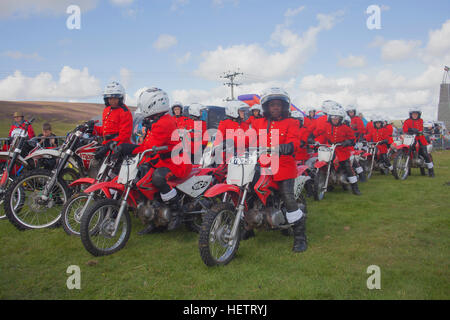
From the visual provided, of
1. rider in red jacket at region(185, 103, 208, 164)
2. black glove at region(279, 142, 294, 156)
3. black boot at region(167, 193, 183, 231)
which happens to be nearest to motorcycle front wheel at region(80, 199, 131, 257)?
black boot at region(167, 193, 183, 231)

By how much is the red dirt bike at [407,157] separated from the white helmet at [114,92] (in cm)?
873

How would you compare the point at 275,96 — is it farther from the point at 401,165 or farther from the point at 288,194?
the point at 401,165

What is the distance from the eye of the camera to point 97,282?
3.77 metres

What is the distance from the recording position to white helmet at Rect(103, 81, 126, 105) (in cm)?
565

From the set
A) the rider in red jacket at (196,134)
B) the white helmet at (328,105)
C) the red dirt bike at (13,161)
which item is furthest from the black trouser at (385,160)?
the red dirt bike at (13,161)

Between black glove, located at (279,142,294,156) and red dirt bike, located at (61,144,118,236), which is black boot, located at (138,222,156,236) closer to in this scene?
red dirt bike, located at (61,144,118,236)

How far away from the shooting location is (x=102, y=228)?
4.32 meters

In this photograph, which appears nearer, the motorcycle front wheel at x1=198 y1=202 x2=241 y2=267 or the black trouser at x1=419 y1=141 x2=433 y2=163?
the motorcycle front wheel at x1=198 y1=202 x2=241 y2=267

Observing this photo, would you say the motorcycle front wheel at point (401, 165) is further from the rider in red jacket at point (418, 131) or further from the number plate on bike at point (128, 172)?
the number plate on bike at point (128, 172)

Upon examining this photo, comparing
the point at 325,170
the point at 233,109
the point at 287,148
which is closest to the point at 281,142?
the point at 287,148

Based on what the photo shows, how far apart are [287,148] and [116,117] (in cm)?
304

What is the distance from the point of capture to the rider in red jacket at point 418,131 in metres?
10.8

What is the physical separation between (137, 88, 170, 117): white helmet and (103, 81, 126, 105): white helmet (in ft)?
3.01

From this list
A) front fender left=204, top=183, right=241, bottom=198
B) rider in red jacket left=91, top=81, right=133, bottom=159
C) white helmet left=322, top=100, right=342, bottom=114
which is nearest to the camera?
front fender left=204, top=183, right=241, bottom=198
